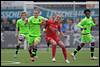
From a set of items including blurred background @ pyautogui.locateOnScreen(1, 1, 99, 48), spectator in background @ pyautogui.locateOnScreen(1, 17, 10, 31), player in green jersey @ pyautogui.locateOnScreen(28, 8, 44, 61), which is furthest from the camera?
spectator in background @ pyautogui.locateOnScreen(1, 17, 10, 31)

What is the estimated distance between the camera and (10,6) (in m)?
35.6

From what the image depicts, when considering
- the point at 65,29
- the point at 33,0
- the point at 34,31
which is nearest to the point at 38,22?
the point at 34,31

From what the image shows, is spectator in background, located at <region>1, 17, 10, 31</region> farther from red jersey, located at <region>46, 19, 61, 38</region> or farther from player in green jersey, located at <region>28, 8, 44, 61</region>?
red jersey, located at <region>46, 19, 61, 38</region>

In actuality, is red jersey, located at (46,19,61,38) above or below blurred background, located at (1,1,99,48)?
above

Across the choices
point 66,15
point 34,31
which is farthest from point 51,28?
point 66,15

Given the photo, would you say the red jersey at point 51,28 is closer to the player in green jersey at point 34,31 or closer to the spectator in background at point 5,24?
the player in green jersey at point 34,31

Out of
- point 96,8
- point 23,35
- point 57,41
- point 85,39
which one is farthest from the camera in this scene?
point 96,8

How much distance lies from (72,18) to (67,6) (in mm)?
811

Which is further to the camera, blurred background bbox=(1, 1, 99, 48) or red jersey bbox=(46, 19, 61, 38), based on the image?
blurred background bbox=(1, 1, 99, 48)

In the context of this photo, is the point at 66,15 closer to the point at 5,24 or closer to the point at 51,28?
the point at 5,24

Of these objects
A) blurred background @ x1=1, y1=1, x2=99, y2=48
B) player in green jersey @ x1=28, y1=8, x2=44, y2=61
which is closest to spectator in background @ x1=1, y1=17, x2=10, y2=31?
blurred background @ x1=1, y1=1, x2=99, y2=48

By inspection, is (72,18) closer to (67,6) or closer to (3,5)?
(67,6)

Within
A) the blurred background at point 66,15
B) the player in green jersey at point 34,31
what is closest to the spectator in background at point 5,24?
the blurred background at point 66,15

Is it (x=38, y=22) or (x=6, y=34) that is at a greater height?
(x=38, y=22)
